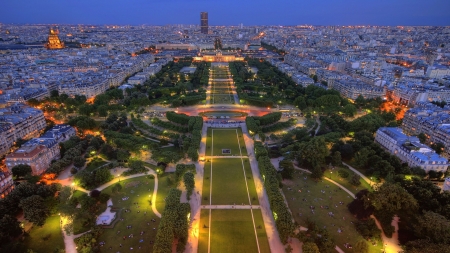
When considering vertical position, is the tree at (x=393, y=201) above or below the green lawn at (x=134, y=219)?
above

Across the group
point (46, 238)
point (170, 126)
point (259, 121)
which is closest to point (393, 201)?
point (259, 121)

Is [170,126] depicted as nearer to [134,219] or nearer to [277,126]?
[277,126]

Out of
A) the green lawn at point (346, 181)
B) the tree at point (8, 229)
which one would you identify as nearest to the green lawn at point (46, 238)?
the tree at point (8, 229)

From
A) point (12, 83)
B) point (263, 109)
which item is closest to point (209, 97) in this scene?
point (263, 109)

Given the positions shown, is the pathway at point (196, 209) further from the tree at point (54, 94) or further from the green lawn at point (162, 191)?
the tree at point (54, 94)

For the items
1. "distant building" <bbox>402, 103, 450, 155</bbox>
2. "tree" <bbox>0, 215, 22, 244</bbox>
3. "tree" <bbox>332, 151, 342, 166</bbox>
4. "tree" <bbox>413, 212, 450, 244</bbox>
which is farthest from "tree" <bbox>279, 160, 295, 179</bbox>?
"tree" <bbox>0, 215, 22, 244</bbox>

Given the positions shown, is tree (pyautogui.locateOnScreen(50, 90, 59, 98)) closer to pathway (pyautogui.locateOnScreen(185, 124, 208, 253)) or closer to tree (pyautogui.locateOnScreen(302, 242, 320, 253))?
pathway (pyautogui.locateOnScreen(185, 124, 208, 253))
